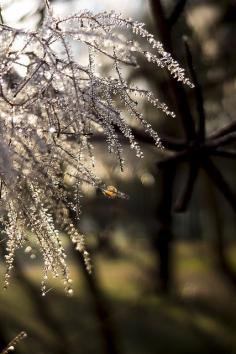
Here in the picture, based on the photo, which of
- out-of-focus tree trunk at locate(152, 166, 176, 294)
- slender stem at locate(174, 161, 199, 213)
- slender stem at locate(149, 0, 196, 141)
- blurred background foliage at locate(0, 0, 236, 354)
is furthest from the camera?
out-of-focus tree trunk at locate(152, 166, 176, 294)

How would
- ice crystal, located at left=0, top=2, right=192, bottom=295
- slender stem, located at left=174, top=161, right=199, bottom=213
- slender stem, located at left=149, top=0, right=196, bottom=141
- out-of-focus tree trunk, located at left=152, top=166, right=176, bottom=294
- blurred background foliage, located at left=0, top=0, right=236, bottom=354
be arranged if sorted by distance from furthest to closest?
out-of-focus tree trunk, located at left=152, top=166, right=176, bottom=294 < blurred background foliage, located at left=0, top=0, right=236, bottom=354 < slender stem, located at left=174, top=161, right=199, bottom=213 < slender stem, located at left=149, top=0, right=196, bottom=141 < ice crystal, located at left=0, top=2, right=192, bottom=295

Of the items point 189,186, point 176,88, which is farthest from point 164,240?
point 176,88

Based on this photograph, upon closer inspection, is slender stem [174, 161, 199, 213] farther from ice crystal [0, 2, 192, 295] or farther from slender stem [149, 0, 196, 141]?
ice crystal [0, 2, 192, 295]

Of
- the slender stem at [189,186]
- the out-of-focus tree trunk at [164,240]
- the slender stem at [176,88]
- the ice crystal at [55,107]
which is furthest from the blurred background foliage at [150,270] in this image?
the ice crystal at [55,107]

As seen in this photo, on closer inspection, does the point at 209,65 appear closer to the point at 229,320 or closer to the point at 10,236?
the point at 229,320

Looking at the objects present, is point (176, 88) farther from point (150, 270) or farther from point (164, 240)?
point (150, 270)

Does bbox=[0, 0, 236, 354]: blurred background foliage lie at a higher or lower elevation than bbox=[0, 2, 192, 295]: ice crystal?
higher

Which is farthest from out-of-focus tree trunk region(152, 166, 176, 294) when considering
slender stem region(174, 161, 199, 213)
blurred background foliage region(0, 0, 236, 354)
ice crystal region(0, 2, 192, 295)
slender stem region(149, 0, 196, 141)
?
ice crystal region(0, 2, 192, 295)
